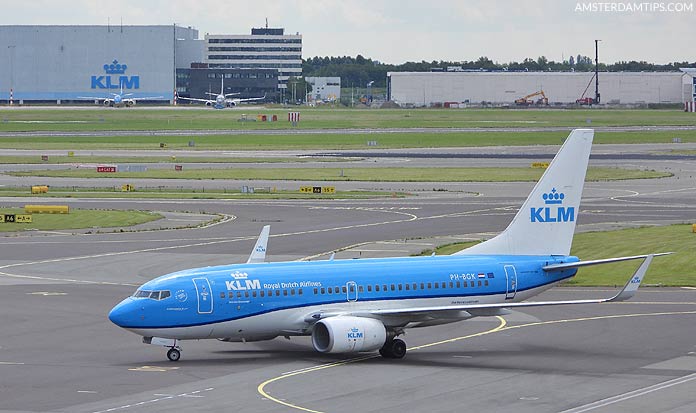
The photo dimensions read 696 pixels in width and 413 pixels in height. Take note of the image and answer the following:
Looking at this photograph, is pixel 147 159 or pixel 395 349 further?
pixel 147 159

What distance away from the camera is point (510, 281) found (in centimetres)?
4897

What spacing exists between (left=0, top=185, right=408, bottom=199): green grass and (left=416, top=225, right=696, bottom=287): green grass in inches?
1494

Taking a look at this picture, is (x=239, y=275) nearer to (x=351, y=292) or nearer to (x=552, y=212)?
(x=351, y=292)

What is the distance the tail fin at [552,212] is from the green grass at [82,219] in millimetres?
49522

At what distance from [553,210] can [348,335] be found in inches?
462

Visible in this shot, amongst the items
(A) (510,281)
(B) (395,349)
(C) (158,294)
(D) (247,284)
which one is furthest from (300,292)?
(A) (510,281)

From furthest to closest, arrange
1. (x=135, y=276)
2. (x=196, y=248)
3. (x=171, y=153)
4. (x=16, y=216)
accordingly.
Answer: (x=171, y=153) → (x=16, y=216) → (x=196, y=248) → (x=135, y=276)

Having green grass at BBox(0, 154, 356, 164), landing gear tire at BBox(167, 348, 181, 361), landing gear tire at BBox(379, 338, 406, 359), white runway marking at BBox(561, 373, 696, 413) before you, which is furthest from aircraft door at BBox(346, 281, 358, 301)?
green grass at BBox(0, 154, 356, 164)

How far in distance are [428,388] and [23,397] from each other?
41.1 feet

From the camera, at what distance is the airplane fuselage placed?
4366 cm

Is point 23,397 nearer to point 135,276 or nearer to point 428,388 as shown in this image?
point 428,388

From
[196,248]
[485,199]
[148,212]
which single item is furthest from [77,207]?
[485,199]

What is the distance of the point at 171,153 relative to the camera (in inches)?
7121

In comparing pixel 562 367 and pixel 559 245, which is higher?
pixel 559 245
